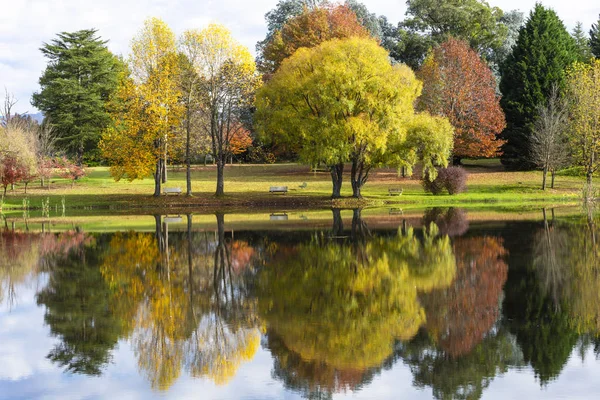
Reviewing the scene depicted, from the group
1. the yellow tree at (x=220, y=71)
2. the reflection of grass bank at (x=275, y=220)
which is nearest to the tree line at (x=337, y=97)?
the yellow tree at (x=220, y=71)

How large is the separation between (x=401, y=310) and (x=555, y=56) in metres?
55.8

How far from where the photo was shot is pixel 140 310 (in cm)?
1812

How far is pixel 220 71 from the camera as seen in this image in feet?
171

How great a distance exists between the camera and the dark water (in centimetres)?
1255

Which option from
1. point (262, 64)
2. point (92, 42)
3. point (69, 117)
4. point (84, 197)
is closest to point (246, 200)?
point (84, 197)

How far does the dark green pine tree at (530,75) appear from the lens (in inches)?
2616

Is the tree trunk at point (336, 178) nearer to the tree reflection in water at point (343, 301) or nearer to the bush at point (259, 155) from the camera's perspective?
the bush at point (259, 155)

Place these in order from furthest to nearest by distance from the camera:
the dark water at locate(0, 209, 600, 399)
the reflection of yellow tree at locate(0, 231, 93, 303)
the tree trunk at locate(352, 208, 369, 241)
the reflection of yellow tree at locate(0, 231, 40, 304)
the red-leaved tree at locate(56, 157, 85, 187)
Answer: the red-leaved tree at locate(56, 157, 85, 187) < the tree trunk at locate(352, 208, 369, 241) < the reflection of yellow tree at locate(0, 231, 93, 303) < the reflection of yellow tree at locate(0, 231, 40, 304) < the dark water at locate(0, 209, 600, 399)


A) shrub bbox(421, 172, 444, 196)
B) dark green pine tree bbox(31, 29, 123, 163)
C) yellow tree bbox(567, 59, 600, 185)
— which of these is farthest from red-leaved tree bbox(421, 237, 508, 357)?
dark green pine tree bbox(31, 29, 123, 163)

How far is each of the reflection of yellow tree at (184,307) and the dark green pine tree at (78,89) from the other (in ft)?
157

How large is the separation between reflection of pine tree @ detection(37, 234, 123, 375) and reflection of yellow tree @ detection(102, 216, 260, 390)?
1.49 ft

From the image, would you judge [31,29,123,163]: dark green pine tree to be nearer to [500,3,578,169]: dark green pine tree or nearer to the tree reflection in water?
[500,3,578,169]: dark green pine tree

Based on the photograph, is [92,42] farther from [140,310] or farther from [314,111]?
[140,310]

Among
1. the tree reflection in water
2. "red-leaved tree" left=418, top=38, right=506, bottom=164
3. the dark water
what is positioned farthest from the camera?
"red-leaved tree" left=418, top=38, right=506, bottom=164
